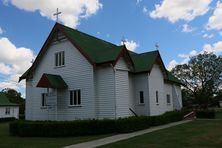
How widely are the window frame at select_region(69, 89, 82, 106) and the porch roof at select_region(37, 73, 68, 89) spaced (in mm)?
915

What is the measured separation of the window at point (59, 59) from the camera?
25516 millimetres

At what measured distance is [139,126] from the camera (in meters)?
21.4

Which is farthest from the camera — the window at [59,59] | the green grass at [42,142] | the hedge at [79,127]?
the window at [59,59]

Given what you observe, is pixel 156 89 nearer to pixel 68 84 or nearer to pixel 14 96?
pixel 68 84

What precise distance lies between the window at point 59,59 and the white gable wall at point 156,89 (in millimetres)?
8485

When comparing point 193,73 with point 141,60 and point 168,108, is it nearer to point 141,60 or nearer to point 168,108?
point 168,108

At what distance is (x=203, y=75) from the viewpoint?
212ft

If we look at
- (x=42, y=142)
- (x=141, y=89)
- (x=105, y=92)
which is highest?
(x=141, y=89)

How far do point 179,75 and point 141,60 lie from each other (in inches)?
1604

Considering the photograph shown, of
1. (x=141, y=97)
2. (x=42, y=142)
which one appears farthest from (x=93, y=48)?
(x=42, y=142)

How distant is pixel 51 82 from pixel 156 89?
10636mm

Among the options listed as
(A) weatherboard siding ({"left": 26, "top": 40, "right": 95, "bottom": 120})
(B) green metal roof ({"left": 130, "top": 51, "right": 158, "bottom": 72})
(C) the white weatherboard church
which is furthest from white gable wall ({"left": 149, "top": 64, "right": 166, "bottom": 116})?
(A) weatherboard siding ({"left": 26, "top": 40, "right": 95, "bottom": 120})

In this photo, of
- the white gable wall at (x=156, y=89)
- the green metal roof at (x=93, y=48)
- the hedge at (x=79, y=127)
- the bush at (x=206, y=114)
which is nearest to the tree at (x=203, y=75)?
the bush at (x=206, y=114)

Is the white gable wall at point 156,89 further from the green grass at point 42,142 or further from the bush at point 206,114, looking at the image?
the green grass at point 42,142
